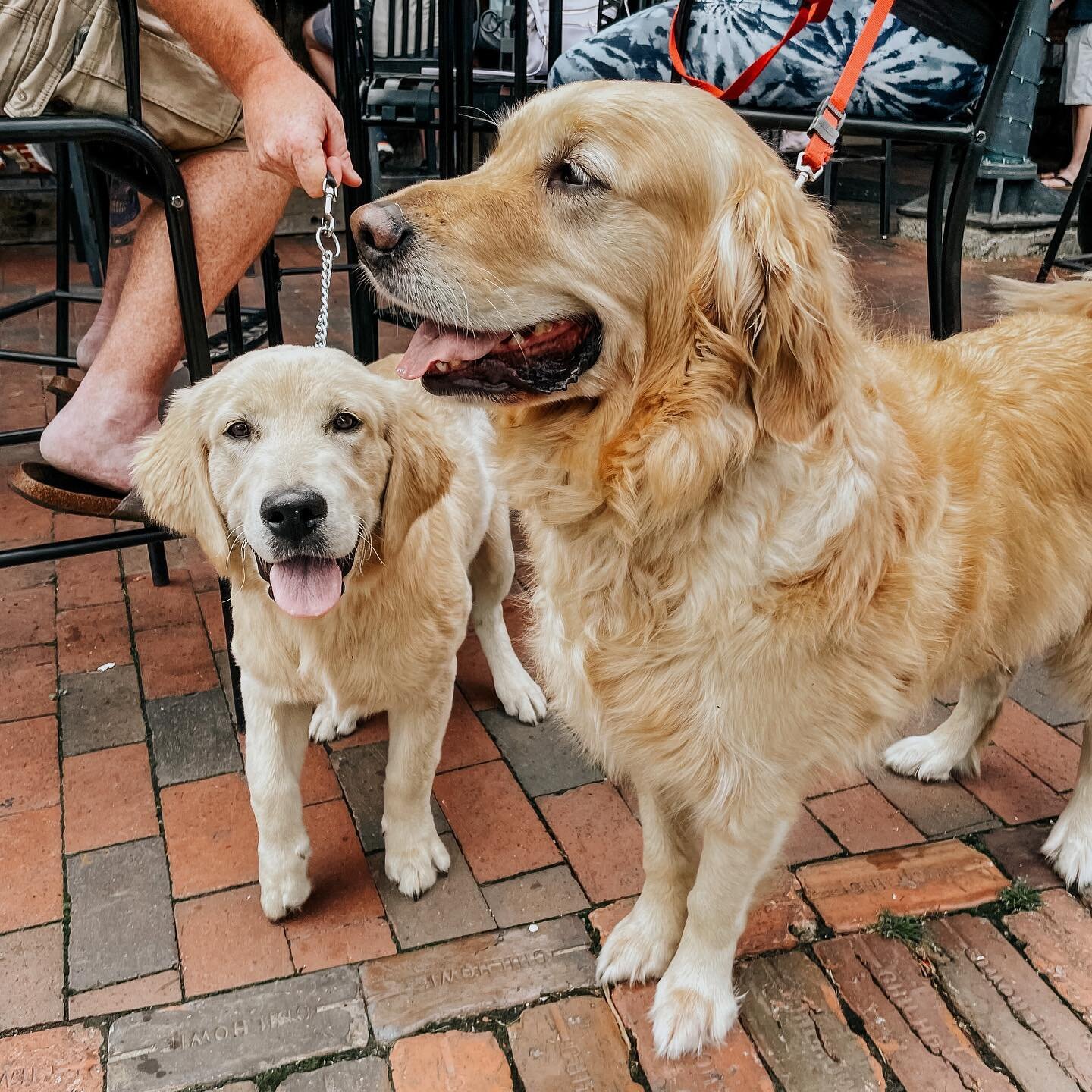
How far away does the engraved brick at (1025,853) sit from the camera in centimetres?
220

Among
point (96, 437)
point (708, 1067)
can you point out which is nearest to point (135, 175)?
point (96, 437)


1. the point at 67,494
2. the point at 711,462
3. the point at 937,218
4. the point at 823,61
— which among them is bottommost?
the point at 67,494

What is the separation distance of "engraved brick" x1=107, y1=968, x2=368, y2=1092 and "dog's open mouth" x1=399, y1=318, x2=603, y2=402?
46.6 inches

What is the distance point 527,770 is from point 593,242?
57.9 inches

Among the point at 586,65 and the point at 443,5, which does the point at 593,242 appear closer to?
the point at 586,65

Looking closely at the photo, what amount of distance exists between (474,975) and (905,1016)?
83 cm

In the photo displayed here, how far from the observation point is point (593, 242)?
1.55 m

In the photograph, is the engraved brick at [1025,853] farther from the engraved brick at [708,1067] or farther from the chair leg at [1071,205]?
the chair leg at [1071,205]

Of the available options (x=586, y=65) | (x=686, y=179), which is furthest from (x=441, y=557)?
(x=586, y=65)

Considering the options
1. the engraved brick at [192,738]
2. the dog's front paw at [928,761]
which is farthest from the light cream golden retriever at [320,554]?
the dog's front paw at [928,761]

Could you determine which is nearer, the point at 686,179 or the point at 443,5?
the point at 686,179

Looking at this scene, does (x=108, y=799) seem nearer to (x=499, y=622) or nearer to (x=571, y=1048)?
(x=499, y=622)

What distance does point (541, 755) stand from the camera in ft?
8.60

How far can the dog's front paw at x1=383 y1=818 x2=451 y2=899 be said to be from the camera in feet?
7.06
